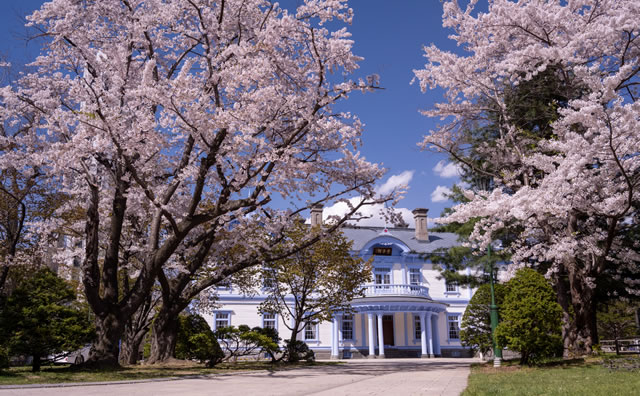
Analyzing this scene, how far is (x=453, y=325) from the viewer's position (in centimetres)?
3822

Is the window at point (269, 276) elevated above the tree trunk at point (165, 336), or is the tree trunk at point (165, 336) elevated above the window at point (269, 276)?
the window at point (269, 276)

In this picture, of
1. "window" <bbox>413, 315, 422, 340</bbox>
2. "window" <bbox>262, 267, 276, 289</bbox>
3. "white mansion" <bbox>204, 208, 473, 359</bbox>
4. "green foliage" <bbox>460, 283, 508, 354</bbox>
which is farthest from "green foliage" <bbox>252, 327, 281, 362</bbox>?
"window" <bbox>413, 315, 422, 340</bbox>

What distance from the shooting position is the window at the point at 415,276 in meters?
38.5

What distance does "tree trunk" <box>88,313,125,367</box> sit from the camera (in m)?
13.7

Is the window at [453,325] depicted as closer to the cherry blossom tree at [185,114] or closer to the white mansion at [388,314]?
the white mansion at [388,314]

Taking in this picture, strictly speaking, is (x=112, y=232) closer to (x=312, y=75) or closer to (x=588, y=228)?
(x=312, y=75)

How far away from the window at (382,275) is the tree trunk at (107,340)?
25.9m

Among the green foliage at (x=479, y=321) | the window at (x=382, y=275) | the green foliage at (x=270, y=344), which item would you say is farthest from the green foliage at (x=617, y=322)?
the green foliage at (x=270, y=344)

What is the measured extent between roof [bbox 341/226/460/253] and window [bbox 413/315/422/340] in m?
5.08

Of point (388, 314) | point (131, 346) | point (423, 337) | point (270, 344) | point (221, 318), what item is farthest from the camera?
point (388, 314)

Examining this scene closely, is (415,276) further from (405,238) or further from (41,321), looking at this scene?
(41,321)

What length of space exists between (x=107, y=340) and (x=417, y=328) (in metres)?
27.9

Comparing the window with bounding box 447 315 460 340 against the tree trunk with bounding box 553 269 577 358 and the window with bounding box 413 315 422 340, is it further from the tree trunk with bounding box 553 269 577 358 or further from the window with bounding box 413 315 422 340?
the tree trunk with bounding box 553 269 577 358

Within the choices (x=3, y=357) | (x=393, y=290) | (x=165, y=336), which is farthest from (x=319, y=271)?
(x=393, y=290)
